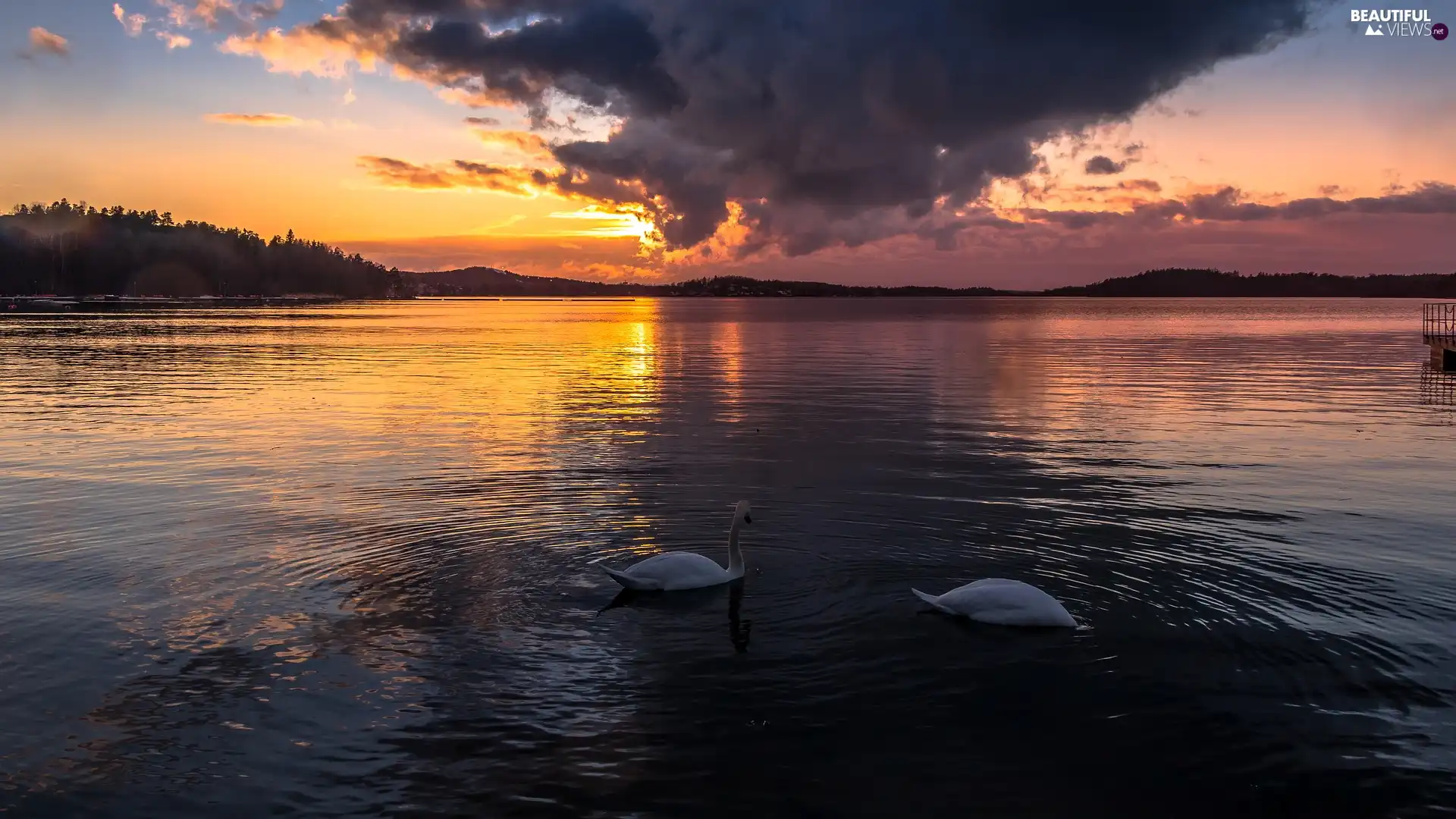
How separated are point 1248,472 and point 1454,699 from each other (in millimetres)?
16044

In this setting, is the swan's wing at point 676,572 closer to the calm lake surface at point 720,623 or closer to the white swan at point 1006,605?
the calm lake surface at point 720,623

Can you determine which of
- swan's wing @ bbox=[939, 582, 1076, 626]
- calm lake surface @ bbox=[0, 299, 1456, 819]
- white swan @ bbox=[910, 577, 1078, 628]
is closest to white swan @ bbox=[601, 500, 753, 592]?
calm lake surface @ bbox=[0, 299, 1456, 819]

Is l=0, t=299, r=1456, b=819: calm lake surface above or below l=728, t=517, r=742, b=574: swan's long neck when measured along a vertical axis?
below

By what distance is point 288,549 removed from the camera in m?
18.5

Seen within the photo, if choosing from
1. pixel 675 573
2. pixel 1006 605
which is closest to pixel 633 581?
pixel 675 573

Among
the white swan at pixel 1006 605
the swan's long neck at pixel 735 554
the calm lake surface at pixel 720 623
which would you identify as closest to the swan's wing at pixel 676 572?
the swan's long neck at pixel 735 554

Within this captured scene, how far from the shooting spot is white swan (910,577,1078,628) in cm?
1441

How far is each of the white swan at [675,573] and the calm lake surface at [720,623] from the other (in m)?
0.33

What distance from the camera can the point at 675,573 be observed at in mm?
16109

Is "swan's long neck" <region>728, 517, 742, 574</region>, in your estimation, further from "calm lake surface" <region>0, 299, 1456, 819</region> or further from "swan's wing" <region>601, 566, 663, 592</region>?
"swan's wing" <region>601, 566, 663, 592</region>

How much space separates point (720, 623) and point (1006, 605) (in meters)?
4.15

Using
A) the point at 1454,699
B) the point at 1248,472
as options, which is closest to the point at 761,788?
the point at 1454,699

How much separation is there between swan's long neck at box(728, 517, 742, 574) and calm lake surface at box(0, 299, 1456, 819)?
1.15 feet

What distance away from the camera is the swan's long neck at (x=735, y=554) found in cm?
1645
